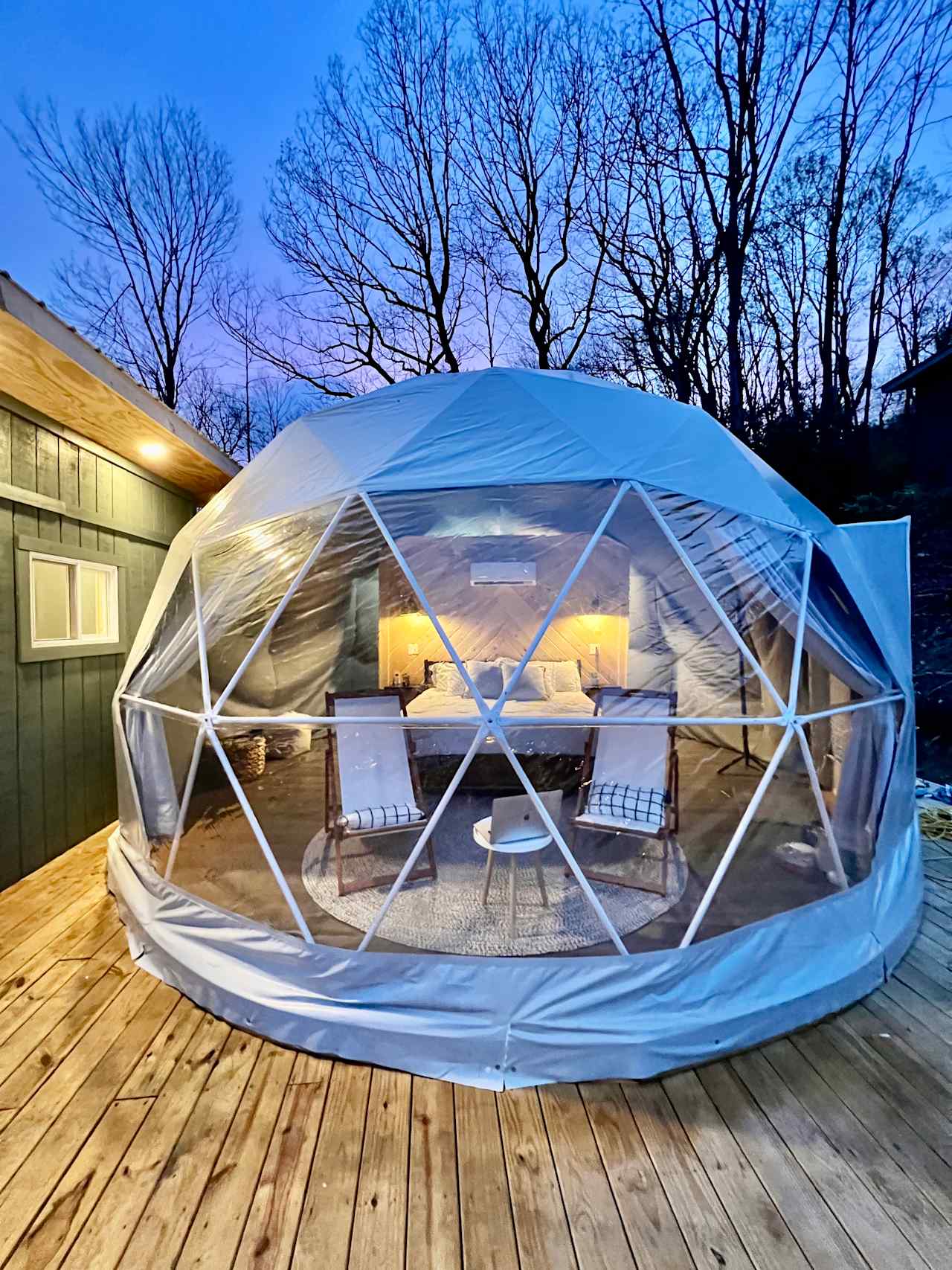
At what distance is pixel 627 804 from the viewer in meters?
3.45

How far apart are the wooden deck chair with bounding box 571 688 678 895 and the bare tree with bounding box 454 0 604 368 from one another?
12.3 m

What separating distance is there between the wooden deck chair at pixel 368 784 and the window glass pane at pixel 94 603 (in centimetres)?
332

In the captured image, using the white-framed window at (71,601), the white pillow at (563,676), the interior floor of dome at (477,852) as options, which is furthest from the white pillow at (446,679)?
the white-framed window at (71,601)

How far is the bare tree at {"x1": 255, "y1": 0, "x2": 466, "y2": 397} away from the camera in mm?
12531

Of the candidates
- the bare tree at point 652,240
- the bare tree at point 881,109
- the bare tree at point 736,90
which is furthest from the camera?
the bare tree at point 652,240

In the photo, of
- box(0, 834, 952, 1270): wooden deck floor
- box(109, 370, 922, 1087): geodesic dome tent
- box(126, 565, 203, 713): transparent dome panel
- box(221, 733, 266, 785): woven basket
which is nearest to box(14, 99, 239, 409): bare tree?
box(126, 565, 203, 713): transparent dome panel

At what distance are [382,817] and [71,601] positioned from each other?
146 inches

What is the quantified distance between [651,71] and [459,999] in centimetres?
1525

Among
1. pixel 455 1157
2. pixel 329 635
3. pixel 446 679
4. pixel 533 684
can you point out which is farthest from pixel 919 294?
pixel 455 1157

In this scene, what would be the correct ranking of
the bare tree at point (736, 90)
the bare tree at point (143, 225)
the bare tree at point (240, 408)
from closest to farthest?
the bare tree at point (736, 90), the bare tree at point (143, 225), the bare tree at point (240, 408)

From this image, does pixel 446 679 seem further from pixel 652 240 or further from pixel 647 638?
pixel 652 240

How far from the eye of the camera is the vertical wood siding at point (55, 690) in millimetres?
4422

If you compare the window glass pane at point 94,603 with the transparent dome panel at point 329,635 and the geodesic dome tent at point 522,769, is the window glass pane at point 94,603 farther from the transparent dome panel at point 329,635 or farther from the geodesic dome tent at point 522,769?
the transparent dome panel at point 329,635

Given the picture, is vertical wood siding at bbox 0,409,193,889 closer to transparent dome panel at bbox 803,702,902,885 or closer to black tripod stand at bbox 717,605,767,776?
black tripod stand at bbox 717,605,767,776
